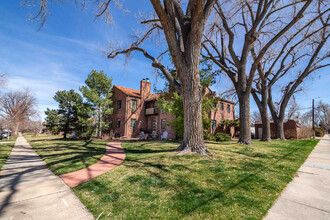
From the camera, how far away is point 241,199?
8.84ft

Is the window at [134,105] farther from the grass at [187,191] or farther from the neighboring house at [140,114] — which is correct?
the grass at [187,191]

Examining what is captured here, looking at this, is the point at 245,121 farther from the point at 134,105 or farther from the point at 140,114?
the point at 134,105

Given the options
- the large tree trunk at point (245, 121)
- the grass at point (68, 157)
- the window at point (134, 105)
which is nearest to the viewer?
the grass at point (68, 157)

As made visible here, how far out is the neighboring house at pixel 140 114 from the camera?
20562 millimetres

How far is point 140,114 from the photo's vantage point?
22594mm

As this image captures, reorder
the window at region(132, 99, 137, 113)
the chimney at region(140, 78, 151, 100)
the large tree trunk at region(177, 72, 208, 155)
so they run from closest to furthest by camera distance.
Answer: the large tree trunk at region(177, 72, 208, 155)
the window at region(132, 99, 137, 113)
the chimney at region(140, 78, 151, 100)

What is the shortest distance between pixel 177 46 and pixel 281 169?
5.62 metres

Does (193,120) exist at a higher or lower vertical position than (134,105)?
lower

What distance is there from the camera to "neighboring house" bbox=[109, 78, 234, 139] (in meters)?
20.6

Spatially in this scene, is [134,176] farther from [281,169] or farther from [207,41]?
[207,41]

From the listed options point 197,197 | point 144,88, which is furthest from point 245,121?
point 144,88

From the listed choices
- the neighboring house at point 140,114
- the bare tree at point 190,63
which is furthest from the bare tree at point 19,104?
the bare tree at point 190,63

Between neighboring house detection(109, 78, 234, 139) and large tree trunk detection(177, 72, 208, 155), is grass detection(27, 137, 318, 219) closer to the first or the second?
large tree trunk detection(177, 72, 208, 155)

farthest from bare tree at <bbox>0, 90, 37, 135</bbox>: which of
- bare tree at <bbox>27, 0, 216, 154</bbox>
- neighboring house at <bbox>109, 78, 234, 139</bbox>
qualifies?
bare tree at <bbox>27, 0, 216, 154</bbox>
